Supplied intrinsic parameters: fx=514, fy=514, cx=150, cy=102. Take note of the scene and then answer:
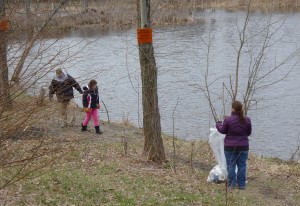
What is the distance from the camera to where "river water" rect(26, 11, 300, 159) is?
16.2 meters

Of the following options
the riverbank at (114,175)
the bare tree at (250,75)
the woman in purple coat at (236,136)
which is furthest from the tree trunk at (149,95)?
the bare tree at (250,75)

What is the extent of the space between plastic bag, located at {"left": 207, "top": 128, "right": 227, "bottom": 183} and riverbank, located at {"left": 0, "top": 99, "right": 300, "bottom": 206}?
0.25 meters

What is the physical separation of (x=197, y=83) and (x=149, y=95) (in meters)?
11.4

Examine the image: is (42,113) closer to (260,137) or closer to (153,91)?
(153,91)

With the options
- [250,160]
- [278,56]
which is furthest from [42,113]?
[278,56]

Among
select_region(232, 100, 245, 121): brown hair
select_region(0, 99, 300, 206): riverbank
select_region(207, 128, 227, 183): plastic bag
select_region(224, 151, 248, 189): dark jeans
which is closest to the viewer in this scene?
select_region(0, 99, 300, 206): riverbank

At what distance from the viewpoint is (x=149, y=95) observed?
399 inches

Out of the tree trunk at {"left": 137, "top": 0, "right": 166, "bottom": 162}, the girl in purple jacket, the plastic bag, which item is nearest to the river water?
the girl in purple jacket

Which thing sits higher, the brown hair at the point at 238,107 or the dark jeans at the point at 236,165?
the brown hair at the point at 238,107

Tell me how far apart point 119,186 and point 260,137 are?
8.42 meters

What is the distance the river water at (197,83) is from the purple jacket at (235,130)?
8.84ft

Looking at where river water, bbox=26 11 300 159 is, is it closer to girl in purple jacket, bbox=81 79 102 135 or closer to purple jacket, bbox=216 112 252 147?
girl in purple jacket, bbox=81 79 102 135

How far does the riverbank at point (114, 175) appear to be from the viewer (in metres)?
7.45

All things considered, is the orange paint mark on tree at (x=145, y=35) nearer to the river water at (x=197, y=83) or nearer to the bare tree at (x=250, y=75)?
the river water at (x=197, y=83)
